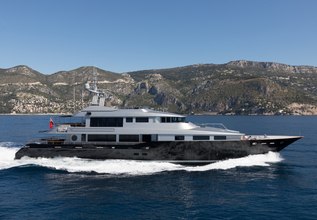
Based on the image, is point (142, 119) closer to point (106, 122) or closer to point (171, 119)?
point (171, 119)

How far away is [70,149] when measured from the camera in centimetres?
3581

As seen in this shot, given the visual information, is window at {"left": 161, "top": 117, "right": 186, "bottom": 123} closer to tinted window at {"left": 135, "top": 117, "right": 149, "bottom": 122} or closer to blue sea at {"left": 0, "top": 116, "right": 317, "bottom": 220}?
tinted window at {"left": 135, "top": 117, "right": 149, "bottom": 122}

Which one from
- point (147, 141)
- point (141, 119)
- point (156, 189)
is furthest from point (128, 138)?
point (156, 189)

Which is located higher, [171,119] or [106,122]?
[171,119]

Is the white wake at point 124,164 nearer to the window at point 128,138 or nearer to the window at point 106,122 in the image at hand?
the window at point 128,138

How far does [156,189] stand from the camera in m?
26.6

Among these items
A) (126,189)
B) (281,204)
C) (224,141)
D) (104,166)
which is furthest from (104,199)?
(224,141)

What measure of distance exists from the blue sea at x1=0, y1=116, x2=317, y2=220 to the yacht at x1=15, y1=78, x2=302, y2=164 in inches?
34.6

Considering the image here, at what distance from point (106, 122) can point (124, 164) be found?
497 centimetres

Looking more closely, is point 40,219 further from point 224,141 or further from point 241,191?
point 224,141

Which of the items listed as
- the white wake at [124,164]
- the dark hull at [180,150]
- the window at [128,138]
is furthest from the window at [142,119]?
the white wake at [124,164]

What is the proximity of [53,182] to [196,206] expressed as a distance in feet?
44.5

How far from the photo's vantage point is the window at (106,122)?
35.7 meters

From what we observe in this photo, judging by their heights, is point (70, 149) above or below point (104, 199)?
above
